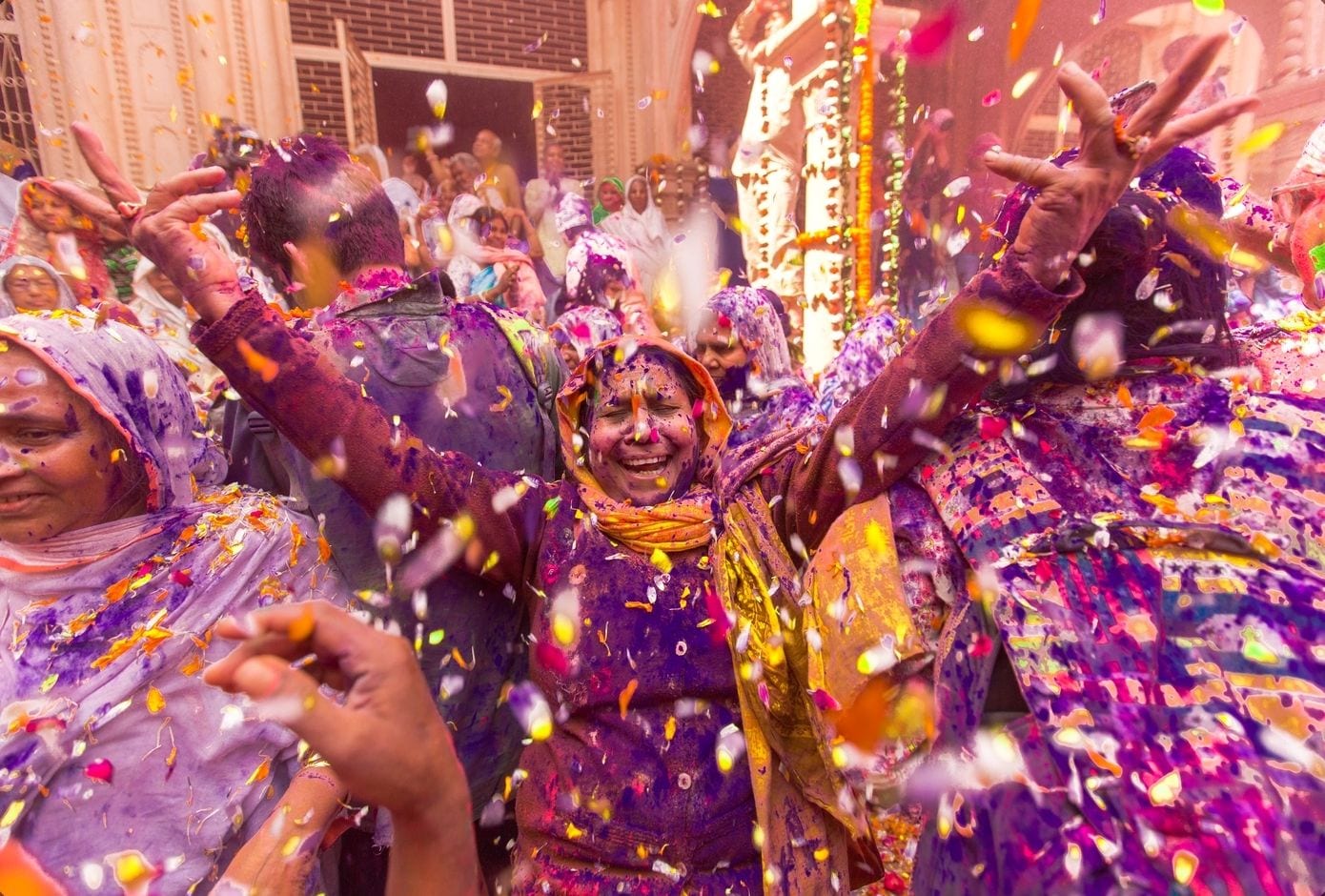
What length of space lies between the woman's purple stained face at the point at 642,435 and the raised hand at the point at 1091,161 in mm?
904

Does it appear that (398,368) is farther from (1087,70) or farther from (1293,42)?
(1087,70)

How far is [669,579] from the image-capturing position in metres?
1.74

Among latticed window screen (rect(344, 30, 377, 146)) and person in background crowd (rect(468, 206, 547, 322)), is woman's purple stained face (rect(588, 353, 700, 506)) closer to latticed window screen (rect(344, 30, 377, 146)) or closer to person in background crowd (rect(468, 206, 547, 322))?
person in background crowd (rect(468, 206, 547, 322))

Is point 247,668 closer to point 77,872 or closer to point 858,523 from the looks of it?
point 77,872

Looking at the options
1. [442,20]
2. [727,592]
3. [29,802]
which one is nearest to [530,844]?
[727,592]

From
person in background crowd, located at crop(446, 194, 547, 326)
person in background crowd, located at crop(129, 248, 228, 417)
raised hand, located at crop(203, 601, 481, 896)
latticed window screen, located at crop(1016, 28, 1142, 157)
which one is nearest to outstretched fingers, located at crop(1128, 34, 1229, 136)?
raised hand, located at crop(203, 601, 481, 896)

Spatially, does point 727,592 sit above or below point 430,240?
below

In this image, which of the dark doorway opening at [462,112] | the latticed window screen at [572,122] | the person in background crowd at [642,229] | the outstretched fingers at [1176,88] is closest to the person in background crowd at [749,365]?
the outstretched fingers at [1176,88]

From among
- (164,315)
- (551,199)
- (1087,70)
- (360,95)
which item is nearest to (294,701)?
(164,315)

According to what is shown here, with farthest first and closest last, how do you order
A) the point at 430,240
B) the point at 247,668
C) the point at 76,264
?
1. the point at 430,240
2. the point at 76,264
3. the point at 247,668

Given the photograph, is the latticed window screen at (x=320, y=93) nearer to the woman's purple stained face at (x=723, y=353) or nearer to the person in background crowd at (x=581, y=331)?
the person in background crowd at (x=581, y=331)

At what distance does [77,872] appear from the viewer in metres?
1.46

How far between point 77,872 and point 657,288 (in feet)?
25.0

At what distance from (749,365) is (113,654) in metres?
2.92
